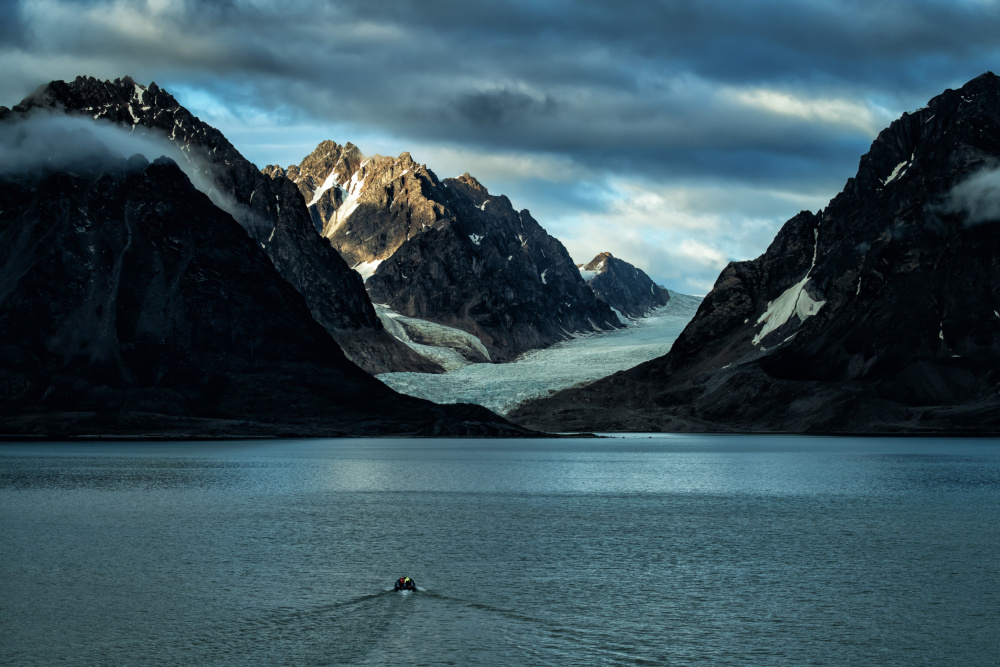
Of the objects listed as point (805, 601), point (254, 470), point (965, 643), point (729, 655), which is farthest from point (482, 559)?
point (254, 470)

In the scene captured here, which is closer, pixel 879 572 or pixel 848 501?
pixel 879 572

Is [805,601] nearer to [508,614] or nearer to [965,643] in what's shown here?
[965,643]

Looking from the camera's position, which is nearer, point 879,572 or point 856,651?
point 856,651

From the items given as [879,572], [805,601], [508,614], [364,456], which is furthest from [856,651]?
[364,456]

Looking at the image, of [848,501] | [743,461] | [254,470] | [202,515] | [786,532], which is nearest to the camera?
[786,532]

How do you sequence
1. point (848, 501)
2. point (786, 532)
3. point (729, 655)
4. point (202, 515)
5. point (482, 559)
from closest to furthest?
1. point (729, 655)
2. point (482, 559)
3. point (786, 532)
4. point (202, 515)
5. point (848, 501)

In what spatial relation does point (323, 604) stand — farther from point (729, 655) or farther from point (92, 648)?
point (729, 655)
